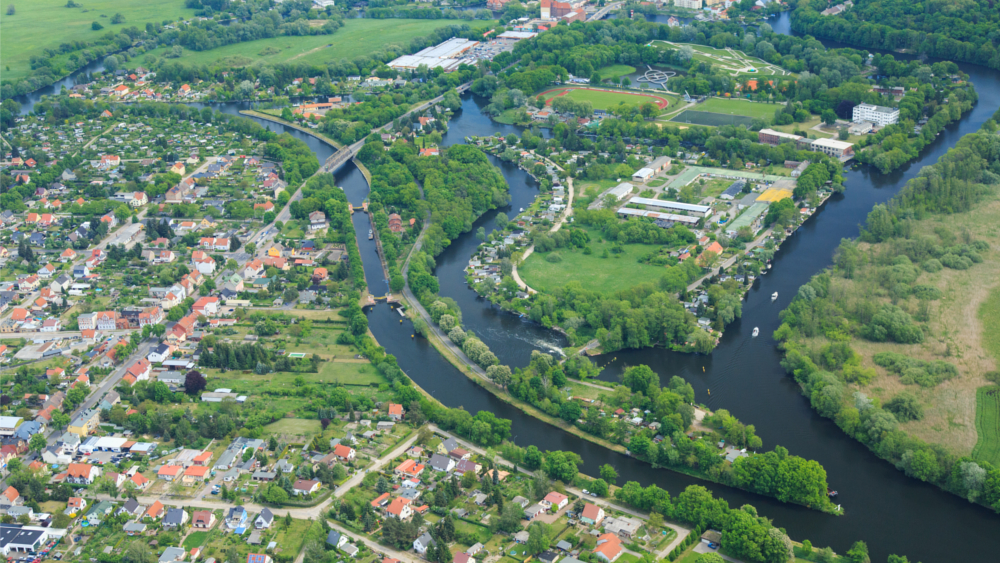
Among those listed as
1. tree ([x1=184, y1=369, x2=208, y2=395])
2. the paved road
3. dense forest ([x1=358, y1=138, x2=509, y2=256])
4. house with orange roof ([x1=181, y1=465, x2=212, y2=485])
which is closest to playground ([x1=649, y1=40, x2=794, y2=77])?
dense forest ([x1=358, y1=138, x2=509, y2=256])

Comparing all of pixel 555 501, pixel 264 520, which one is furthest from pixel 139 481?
pixel 555 501

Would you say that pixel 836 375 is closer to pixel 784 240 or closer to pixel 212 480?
pixel 784 240

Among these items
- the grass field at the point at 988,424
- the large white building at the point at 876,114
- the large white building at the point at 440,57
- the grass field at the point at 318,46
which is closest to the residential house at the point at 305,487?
the grass field at the point at 988,424

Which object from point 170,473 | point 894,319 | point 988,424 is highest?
point 894,319

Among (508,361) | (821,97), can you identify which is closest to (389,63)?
(821,97)

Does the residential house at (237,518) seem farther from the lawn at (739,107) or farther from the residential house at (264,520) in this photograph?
the lawn at (739,107)

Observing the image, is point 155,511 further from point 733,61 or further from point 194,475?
point 733,61
